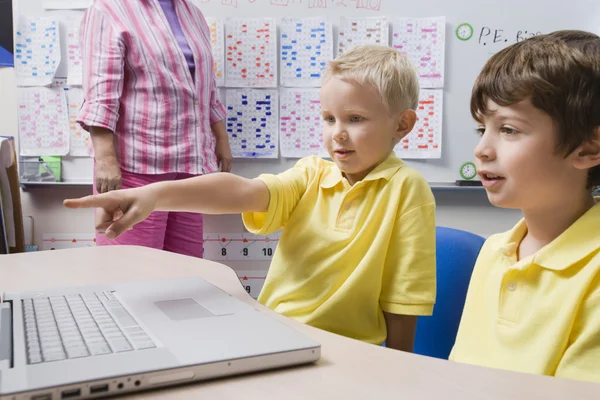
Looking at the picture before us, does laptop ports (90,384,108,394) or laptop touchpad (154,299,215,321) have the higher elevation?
laptop touchpad (154,299,215,321)

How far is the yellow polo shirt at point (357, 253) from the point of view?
99 centimetres

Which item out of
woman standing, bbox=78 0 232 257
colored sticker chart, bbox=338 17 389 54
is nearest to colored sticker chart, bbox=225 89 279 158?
woman standing, bbox=78 0 232 257

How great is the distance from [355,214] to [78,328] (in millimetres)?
575

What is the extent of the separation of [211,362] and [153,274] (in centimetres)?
44

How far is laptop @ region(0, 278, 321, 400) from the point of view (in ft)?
1.54

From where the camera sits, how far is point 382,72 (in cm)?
104

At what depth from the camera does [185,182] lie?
0.91 m

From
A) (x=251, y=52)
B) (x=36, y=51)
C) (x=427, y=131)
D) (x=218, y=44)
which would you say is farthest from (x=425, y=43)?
(x=36, y=51)

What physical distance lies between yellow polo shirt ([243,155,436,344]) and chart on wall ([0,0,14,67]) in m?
1.71

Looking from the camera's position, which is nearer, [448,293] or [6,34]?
[448,293]

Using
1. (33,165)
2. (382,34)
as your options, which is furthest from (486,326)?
(33,165)

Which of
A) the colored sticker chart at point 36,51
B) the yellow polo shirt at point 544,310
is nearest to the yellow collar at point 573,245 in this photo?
the yellow polo shirt at point 544,310

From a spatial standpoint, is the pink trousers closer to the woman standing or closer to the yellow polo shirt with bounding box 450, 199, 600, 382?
the woman standing

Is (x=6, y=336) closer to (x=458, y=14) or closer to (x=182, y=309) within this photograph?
(x=182, y=309)
